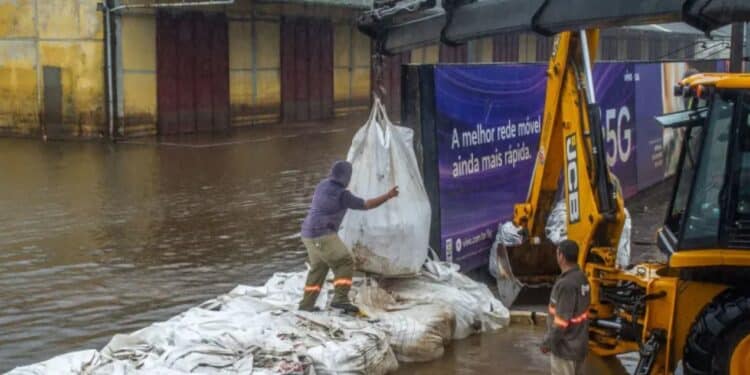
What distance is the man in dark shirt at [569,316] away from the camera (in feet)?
20.7

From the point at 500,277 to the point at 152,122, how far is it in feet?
52.2

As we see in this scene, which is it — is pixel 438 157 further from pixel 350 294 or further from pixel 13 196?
pixel 13 196

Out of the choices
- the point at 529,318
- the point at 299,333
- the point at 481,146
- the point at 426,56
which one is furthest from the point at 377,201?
the point at 426,56

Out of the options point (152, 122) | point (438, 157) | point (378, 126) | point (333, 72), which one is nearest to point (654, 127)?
point (438, 157)

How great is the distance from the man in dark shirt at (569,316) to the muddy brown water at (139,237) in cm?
118

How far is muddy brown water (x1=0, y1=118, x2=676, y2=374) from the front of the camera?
27.1 ft

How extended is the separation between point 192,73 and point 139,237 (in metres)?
13.4

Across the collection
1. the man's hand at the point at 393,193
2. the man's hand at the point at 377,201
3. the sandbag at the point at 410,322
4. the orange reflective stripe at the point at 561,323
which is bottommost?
the sandbag at the point at 410,322

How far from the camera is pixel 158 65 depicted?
23922 millimetres

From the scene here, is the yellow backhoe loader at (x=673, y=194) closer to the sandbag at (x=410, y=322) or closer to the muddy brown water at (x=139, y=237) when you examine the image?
the muddy brown water at (x=139, y=237)

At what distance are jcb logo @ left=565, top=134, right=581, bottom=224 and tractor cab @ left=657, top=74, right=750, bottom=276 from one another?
4.47ft

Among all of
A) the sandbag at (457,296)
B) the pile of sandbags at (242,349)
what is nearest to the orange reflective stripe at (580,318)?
the pile of sandbags at (242,349)

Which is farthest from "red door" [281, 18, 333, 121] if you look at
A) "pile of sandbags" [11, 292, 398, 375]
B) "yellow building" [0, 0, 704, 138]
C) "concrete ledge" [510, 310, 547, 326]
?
"pile of sandbags" [11, 292, 398, 375]

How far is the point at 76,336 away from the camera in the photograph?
26.9ft
